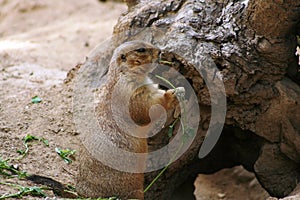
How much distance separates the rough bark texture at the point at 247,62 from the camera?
4492 mm

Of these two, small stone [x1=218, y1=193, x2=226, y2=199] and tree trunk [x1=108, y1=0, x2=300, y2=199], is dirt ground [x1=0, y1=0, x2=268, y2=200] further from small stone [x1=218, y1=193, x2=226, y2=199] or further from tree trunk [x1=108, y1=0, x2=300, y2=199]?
tree trunk [x1=108, y1=0, x2=300, y2=199]

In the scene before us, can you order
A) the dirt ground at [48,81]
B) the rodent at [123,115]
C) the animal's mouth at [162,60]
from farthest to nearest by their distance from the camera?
1. the dirt ground at [48,81]
2. the animal's mouth at [162,60]
3. the rodent at [123,115]

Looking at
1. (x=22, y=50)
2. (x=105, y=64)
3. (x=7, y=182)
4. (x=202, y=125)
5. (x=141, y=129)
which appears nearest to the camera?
(x=7, y=182)

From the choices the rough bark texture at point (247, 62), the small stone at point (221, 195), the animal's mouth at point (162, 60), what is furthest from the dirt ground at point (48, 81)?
the animal's mouth at point (162, 60)

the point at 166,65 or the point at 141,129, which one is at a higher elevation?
the point at 166,65

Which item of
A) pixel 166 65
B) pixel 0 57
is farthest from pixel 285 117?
pixel 0 57

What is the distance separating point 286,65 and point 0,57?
3794mm

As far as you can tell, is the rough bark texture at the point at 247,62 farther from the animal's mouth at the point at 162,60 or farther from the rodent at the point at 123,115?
the rodent at the point at 123,115

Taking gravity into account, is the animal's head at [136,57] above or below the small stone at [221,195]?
above

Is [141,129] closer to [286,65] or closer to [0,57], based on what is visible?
[286,65]

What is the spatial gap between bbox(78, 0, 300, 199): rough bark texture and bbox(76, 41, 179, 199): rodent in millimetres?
314

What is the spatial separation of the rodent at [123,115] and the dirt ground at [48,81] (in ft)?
0.94

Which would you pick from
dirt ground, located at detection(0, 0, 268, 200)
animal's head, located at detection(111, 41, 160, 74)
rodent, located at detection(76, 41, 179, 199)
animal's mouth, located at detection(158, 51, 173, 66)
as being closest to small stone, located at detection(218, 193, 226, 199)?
dirt ground, located at detection(0, 0, 268, 200)

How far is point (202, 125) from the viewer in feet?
16.2
